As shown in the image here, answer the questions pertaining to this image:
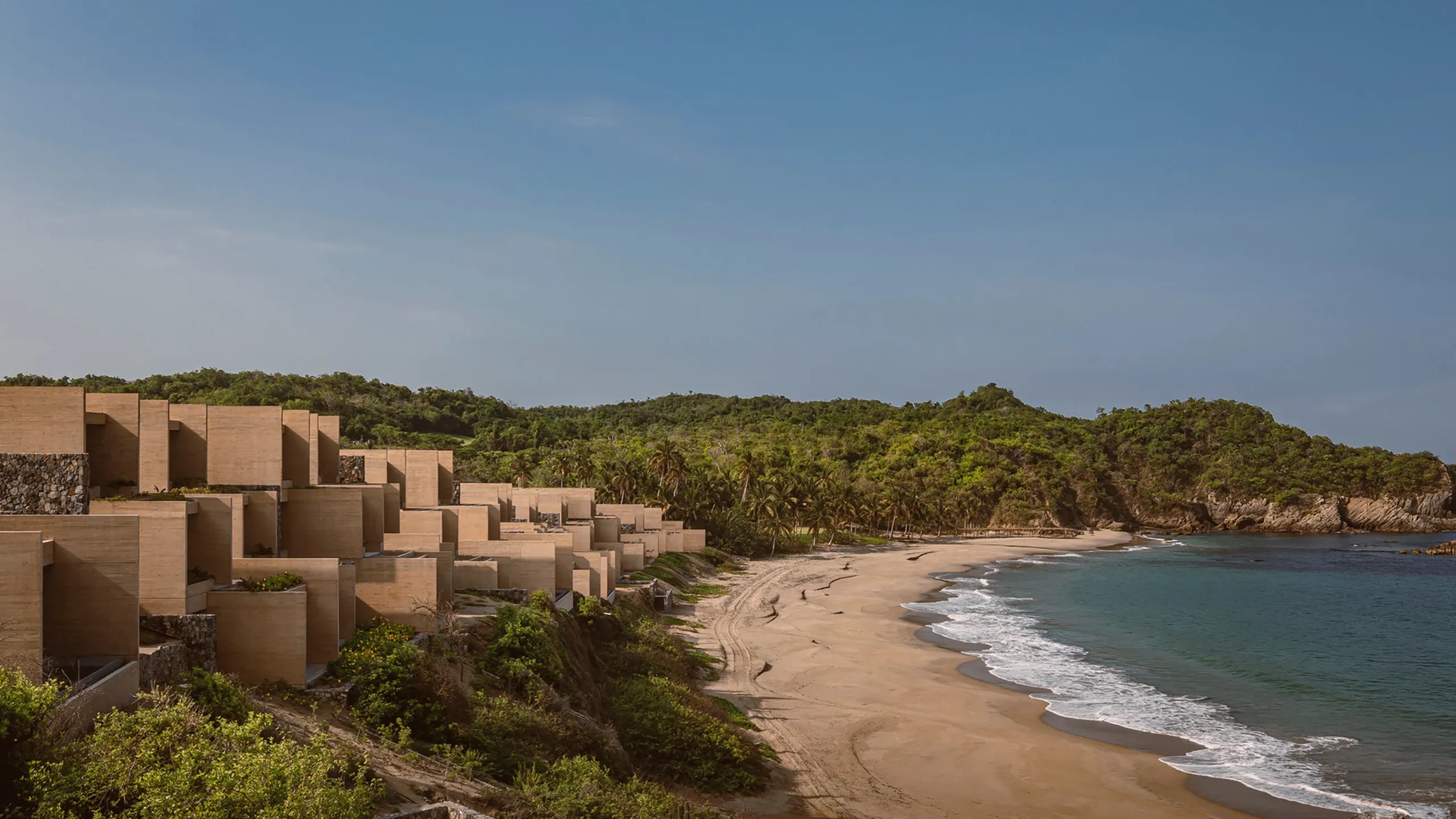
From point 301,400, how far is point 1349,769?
4405 inches

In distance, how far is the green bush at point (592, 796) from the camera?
47.8 feet

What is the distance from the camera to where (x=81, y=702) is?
12.3 m

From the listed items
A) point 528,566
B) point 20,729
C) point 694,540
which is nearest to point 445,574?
point 528,566

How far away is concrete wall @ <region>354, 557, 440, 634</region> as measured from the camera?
932 inches

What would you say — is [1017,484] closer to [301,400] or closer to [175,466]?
[301,400]

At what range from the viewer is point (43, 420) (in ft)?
63.8

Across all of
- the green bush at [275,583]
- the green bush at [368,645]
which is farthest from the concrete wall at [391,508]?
the green bush at [275,583]

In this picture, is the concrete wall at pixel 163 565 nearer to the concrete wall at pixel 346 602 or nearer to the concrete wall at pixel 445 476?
the concrete wall at pixel 346 602

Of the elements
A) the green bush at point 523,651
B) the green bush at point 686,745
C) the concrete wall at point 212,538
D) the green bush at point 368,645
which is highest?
the concrete wall at point 212,538

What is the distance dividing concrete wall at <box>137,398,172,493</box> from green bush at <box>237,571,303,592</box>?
16.5ft

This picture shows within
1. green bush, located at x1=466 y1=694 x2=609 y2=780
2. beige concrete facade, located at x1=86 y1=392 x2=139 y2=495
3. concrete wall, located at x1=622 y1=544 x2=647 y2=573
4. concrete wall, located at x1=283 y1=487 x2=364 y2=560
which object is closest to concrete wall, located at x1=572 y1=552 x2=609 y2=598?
concrete wall, located at x1=283 y1=487 x2=364 y2=560

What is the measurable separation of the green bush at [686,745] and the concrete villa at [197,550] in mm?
5474

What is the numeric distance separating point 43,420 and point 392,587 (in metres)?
8.35

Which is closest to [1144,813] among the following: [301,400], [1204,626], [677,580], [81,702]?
[81,702]
